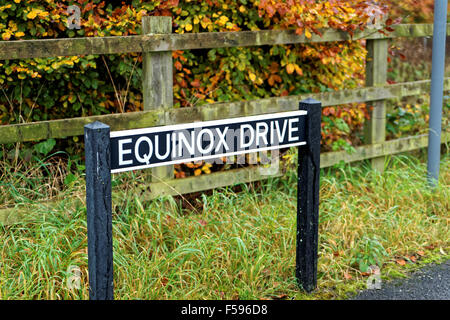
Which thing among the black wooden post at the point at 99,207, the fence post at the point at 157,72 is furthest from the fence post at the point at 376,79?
the black wooden post at the point at 99,207

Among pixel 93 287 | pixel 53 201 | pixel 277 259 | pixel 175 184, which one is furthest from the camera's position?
pixel 175 184

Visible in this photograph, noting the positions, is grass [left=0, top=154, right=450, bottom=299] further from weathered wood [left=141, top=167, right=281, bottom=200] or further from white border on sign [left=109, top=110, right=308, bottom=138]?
white border on sign [left=109, top=110, right=308, bottom=138]

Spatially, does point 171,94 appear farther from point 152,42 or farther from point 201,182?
point 201,182

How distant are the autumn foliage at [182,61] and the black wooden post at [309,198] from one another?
156 centimetres

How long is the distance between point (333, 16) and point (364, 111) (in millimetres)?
1255

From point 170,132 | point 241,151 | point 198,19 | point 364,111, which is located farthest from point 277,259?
point 364,111

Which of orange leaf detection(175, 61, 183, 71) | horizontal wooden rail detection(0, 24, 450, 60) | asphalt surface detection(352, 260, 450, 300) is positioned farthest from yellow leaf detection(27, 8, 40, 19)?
asphalt surface detection(352, 260, 450, 300)

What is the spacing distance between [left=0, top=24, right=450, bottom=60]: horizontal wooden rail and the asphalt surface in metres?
2.05

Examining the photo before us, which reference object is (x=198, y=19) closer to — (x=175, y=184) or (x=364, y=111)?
(x=175, y=184)

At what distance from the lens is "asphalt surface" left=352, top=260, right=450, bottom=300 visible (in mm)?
3740

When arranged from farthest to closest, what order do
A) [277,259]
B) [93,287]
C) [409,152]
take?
[409,152]
[277,259]
[93,287]

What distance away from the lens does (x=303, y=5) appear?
4.99 m

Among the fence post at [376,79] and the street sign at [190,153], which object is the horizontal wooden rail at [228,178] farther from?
the street sign at [190,153]

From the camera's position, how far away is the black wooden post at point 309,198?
139 inches
